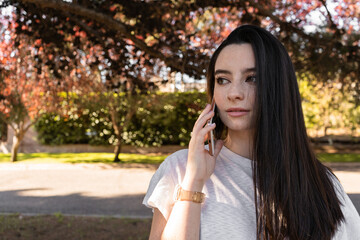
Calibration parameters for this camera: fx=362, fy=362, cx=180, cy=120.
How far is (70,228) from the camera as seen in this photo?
559cm

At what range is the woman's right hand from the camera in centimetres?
153

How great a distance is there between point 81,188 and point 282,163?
8057mm

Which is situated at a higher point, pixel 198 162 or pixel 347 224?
pixel 198 162

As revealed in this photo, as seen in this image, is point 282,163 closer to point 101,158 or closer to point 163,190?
point 163,190

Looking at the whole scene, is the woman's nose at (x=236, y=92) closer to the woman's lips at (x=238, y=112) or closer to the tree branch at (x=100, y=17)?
the woman's lips at (x=238, y=112)

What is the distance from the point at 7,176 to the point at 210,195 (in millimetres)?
10538

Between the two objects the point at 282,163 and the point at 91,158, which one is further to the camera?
the point at 91,158

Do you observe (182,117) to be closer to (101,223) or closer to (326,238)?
(101,223)

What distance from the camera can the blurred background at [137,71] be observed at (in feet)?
15.3

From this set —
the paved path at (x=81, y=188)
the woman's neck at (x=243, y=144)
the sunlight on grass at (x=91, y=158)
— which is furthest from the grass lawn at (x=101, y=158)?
the woman's neck at (x=243, y=144)

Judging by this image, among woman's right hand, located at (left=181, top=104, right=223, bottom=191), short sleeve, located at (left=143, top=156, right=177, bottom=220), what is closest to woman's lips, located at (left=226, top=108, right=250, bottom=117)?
woman's right hand, located at (left=181, top=104, right=223, bottom=191)

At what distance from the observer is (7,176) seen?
35.0 ft

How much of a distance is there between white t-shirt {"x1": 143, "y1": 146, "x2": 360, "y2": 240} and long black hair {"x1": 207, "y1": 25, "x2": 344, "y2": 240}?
0.17 ft

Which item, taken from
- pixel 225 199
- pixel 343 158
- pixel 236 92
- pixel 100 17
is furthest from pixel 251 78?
pixel 343 158
